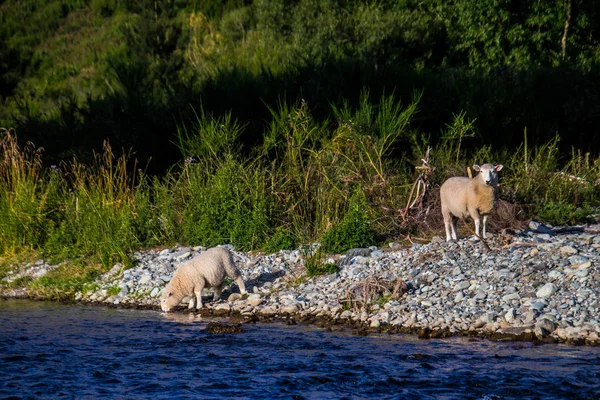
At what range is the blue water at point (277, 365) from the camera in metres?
8.51

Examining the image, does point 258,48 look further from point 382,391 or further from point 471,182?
point 382,391

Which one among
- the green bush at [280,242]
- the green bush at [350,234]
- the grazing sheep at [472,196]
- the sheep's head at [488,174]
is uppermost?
the sheep's head at [488,174]

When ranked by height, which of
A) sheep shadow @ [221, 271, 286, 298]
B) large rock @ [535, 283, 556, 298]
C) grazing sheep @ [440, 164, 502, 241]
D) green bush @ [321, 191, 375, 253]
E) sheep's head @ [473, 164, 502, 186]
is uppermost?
sheep's head @ [473, 164, 502, 186]

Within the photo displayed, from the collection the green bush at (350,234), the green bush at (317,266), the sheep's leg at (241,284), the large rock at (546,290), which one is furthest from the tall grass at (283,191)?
the large rock at (546,290)

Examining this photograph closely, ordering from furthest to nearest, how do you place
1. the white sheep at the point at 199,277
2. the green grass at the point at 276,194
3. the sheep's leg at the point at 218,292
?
the green grass at the point at 276,194 → the sheep's leg at the point at 218,292 → the white sheep at the point at 199,277

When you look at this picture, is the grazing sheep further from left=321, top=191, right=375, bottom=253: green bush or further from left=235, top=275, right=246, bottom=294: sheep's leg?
left=235, top=275, right=246, bottom=294: sheep's leg

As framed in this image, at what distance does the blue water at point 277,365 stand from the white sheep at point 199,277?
0.88 metres

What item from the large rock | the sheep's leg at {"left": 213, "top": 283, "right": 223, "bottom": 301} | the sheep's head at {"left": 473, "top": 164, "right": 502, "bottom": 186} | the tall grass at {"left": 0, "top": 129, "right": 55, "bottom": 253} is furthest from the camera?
the tall grass at {"left": 0, "top": 129, "right": 55, "bottom": 253}

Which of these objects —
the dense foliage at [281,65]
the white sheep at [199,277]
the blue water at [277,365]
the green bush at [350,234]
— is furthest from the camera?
the dense foliage at [281,65]

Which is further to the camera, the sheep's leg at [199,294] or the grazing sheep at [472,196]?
the grazing sheep at [472,196]

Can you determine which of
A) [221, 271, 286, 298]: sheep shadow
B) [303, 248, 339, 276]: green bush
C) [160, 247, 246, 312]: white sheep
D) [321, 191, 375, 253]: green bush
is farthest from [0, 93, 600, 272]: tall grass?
[160, 247, 246, 312]: white sheep

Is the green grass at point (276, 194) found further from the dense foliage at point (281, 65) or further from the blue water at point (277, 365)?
the blue water at point (277, 365)

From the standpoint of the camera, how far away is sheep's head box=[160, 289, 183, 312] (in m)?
12.3

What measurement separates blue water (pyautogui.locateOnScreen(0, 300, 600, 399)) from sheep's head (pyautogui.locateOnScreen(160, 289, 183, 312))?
2.80 feet
